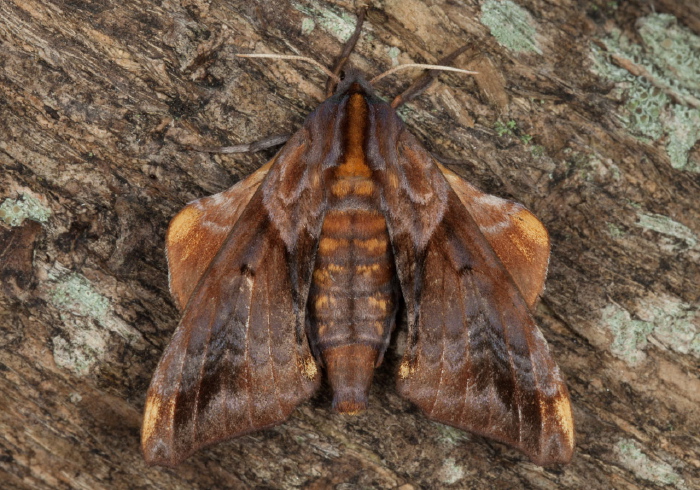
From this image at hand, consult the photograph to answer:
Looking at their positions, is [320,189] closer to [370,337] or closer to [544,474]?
[370,337]

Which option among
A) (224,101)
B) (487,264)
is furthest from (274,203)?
(487,264)

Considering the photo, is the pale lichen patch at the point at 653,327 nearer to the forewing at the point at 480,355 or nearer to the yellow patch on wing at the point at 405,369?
the forewing at the point at 480,355

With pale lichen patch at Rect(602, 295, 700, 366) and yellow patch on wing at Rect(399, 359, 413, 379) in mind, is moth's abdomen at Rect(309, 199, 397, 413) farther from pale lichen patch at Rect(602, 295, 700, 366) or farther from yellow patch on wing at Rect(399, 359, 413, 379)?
pale lichen patch at Rect(602, 295, 700, 366)

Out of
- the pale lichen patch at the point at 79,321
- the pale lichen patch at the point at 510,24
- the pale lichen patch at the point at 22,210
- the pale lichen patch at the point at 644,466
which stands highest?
the pale lichen patch at the point at 510,24

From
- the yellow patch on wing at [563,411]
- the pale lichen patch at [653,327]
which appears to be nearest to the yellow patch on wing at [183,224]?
the yellow patch on wing at [563,411]

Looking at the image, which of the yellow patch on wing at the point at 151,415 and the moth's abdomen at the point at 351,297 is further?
the moth's abdomen at the point at 351,297

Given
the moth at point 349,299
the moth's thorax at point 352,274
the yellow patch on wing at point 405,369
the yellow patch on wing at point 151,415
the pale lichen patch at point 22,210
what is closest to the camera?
the yellow patch on wing at point 151,415

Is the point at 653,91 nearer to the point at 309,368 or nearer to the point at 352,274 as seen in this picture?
the point at 352,274
